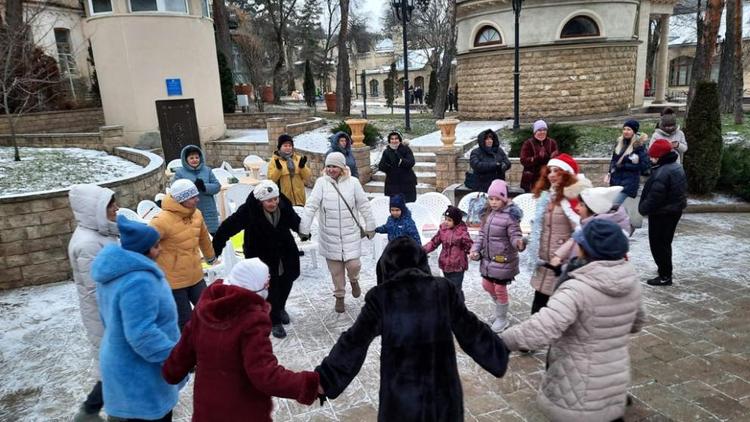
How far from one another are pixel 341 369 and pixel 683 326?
399 cm

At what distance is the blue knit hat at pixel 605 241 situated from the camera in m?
2.57

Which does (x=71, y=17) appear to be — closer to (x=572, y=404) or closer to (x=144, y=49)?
(x=144, y=49)

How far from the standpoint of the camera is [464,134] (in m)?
14.8

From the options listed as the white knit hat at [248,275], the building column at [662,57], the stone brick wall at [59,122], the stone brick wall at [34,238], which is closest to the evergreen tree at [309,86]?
the stone brick wall at [59,122]

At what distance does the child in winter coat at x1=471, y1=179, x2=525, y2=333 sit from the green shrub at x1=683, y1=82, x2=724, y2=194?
6870 mm

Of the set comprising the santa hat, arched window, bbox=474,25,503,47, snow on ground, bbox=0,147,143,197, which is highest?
arched window, bbox=474,25,503,47

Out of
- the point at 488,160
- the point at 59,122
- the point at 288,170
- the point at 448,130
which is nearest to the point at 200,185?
the point at 288,170

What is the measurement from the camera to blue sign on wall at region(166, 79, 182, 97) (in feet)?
51.8

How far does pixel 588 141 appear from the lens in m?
12.0

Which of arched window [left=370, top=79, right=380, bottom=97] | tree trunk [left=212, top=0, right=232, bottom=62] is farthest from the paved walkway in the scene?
arched window [left=370, top=79, right=380, bottom=97]

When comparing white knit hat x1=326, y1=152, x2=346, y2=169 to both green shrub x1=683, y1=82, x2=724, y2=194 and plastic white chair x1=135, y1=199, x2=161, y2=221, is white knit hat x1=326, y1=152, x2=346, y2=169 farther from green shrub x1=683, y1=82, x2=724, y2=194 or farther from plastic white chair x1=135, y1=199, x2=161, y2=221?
green shrub x1=683, y1=82, x2=724, y2=194

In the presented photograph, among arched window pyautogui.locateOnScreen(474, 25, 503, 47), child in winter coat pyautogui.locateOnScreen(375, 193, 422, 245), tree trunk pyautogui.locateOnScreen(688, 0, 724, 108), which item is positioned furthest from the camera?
arched window pyautogui.locateOnScreen(474, 25, 503, 47)

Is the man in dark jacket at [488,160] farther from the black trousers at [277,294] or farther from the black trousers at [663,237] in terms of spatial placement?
the black trousers at [277,294]

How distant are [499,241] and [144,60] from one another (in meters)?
14.2
